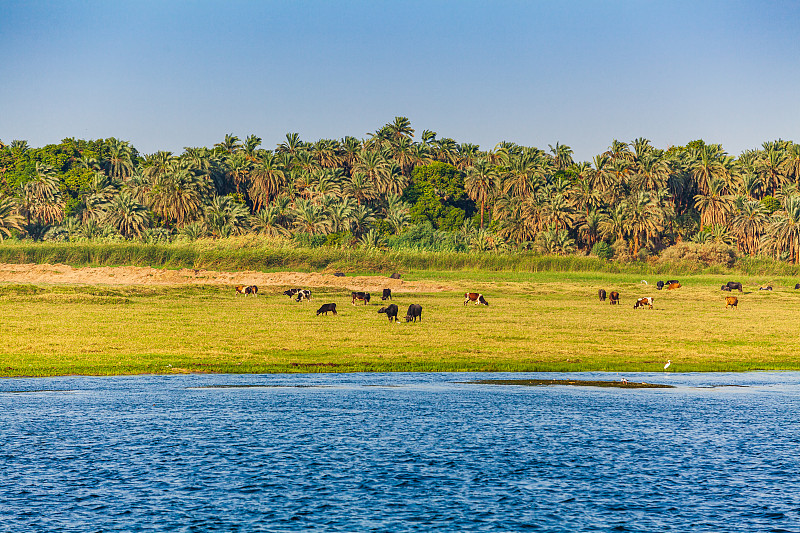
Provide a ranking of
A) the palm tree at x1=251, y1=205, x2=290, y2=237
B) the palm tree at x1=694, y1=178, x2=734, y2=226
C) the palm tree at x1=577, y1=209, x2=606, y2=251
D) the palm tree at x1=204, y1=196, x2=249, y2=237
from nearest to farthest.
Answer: the palm tree at x1=204, y1=196, x2=249, y2=237 → the palm tree at x1=251, y1=205, x2=290, y2=237 → the palm tree at x1=577, y1=209, x2=606, y2=251 → the palm tree at x1=694, y1=178, x2=734, y2=226

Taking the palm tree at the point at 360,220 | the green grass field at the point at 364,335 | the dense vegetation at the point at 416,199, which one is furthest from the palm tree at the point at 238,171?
the green grass field at the point at 364,335

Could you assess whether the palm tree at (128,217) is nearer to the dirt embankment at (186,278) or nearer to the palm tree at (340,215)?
the palm tree at (340,215)

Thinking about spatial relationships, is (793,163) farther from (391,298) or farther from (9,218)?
(9,218)

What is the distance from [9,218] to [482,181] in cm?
7609

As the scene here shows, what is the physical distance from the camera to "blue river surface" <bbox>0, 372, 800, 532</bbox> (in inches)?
540

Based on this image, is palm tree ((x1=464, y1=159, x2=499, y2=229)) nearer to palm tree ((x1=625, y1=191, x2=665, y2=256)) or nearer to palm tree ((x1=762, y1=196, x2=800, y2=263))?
palm tree ((x1=625, y1=191, x2=665, y2=256))

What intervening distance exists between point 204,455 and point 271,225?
118 meters

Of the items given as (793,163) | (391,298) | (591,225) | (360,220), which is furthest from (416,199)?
(391,298)

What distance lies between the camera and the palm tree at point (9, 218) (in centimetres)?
13025

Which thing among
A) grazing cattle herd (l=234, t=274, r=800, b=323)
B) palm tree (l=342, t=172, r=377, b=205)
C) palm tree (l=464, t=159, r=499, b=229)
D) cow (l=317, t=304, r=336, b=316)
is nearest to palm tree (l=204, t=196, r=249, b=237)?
palm tree (l=342, t=172, r=377, b=205)

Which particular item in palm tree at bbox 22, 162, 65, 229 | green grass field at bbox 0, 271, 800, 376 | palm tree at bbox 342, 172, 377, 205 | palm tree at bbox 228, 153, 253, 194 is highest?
palm tree at bbox 228, 153, 253, 194

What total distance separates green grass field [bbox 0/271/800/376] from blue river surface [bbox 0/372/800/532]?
502 cm

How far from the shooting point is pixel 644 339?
40.7 m

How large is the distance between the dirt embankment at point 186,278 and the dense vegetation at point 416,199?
114ft
